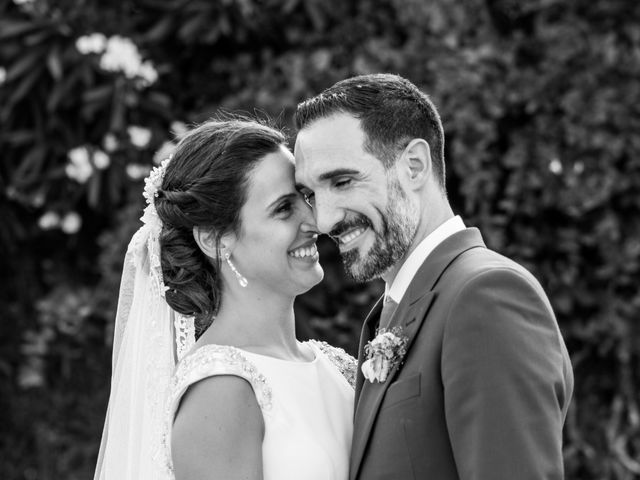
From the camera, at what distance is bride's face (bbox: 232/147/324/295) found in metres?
3.19

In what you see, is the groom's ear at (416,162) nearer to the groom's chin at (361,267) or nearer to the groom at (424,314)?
the groom at (424,314)

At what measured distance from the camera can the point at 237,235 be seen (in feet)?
10.6

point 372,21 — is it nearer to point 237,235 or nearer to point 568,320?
point 568,320

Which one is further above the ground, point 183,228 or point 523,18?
point 523,18

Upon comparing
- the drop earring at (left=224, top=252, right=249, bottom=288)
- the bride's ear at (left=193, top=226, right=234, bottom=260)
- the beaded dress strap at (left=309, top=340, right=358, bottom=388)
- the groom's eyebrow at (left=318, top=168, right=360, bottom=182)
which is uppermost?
the groom's eyebrow at (left=318, top=168, right=360, bottom=182)

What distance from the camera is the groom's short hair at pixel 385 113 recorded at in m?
2.89

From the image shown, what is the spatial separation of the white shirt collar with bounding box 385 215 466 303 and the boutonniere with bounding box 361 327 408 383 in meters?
0.19

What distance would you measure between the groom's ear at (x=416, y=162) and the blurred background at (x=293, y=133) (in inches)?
88.2

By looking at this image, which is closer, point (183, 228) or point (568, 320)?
point (183, 228)

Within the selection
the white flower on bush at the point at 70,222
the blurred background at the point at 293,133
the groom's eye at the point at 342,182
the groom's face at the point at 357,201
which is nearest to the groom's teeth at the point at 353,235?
the groom's face at the point at 357,201

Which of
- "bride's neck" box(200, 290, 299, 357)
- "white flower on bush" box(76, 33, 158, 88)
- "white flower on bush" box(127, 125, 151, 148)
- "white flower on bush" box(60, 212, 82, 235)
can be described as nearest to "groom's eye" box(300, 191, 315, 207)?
"bride's neck" box(200, 290, 299, 357)

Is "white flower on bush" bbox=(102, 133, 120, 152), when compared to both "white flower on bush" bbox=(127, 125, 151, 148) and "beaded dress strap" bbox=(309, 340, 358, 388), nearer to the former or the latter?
"white flower on bush" bbox=(127, 125, 151, 148)

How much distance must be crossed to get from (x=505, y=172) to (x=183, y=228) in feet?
8.23

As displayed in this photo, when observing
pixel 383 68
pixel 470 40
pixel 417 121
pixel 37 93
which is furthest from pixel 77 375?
pixel 417 121
